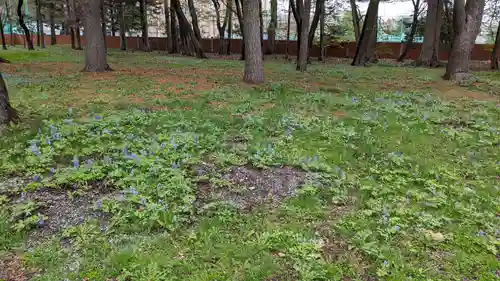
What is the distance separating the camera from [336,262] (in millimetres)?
2508

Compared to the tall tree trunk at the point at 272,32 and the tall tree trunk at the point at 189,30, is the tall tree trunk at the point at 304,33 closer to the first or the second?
the tall tree trunk at the point at 189,30

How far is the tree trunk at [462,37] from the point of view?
34.2ft

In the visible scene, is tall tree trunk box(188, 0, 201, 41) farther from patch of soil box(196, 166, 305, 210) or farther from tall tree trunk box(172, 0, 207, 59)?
patch of soil box(196, 166, 305, 210)

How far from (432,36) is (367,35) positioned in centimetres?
354

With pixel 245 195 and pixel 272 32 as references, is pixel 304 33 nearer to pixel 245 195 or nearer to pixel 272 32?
pixel 245 195

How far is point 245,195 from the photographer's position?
134 inches

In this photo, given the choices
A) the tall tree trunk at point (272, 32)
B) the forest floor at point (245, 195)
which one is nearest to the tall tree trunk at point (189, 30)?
the tall tree trunk at point (272, 32)

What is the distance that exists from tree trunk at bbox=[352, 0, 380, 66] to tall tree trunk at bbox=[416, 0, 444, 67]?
8.64ft

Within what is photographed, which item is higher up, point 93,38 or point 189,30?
point 189,30

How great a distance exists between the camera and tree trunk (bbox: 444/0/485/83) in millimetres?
10414

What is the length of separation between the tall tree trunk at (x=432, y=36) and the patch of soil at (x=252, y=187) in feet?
54.0

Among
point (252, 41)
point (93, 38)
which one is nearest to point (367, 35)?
point (252, 41)

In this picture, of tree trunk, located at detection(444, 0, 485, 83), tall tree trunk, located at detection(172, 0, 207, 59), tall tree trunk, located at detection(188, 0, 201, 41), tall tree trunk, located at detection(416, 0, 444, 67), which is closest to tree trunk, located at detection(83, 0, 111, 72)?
tall tree trunk, located at detection(172, 0, 207, 59)

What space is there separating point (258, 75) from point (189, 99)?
9.80 ft
